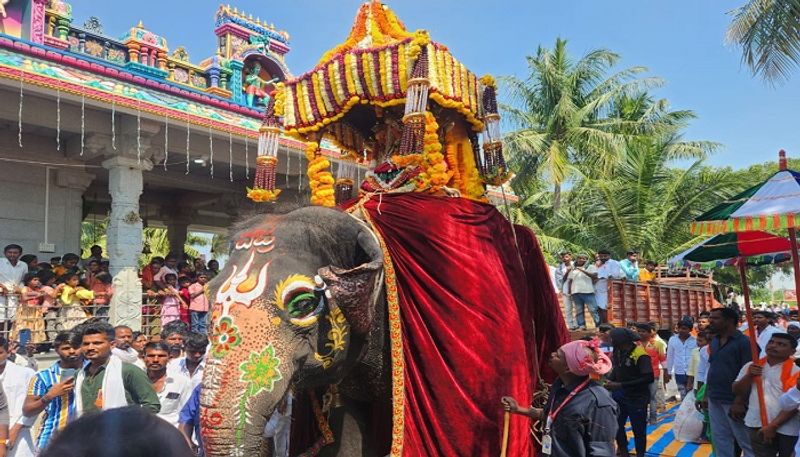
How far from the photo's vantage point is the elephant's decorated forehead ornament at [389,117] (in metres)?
4.02

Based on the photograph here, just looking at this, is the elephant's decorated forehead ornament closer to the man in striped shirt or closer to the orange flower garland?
the orange flower garland

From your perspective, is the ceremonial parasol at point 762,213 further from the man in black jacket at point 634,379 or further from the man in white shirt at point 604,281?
the man in white shirt at point 604,281

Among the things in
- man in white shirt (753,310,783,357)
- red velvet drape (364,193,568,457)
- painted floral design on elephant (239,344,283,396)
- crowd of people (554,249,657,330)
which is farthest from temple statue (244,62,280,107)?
painted floral design on elephant (239,344,283,396)

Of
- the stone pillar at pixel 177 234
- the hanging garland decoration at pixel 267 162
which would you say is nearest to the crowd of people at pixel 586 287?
the hanging garland decoration at pixel 267 162

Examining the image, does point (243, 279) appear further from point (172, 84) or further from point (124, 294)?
point (172, 84)

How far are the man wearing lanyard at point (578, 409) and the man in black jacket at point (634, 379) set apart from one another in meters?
2.70

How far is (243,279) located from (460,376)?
1316mm

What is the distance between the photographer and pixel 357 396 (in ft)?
11.5

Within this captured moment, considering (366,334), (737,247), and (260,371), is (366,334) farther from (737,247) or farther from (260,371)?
(737,247)

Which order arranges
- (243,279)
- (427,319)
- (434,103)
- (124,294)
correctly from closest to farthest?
(243,279) → (427,319) → (434,103) → (124,294)

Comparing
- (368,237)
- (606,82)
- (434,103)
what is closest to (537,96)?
(606,82)

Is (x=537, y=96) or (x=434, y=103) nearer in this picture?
(x=434, y=103)

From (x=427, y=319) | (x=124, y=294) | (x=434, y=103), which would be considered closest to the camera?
(x=427, y=319)

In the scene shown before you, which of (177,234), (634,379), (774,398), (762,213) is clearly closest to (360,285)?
(762,213)
